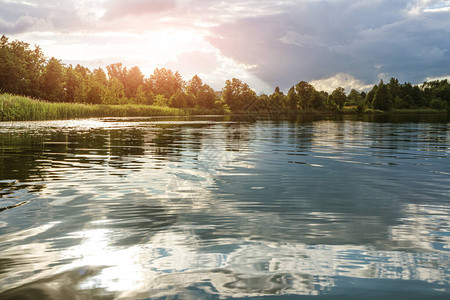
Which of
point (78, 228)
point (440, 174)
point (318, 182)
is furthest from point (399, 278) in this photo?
point (440, 174)

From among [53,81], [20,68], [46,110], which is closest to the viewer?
[46,110]

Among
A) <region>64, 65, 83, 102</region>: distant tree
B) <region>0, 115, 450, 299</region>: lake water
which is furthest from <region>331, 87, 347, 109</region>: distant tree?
<region>0, 115, 450, 299</region>: lake water

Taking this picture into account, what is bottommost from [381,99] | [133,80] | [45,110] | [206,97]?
[45,110]

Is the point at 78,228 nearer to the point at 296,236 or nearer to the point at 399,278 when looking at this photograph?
the point at 296,236

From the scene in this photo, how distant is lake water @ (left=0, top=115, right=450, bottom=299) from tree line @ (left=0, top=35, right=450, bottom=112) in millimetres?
71547

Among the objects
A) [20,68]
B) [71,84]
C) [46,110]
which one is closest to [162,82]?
[71,84]

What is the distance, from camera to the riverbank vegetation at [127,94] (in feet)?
174

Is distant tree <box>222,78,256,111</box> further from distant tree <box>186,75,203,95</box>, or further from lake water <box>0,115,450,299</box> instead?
lake water <box>0,115,450,299</box>

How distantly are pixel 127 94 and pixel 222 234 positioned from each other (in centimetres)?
15613

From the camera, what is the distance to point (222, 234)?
4.66 meters

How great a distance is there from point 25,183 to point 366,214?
23.1 feet

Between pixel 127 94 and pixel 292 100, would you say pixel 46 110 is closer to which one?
pixel 127 94

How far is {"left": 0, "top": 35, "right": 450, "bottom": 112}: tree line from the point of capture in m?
97.2

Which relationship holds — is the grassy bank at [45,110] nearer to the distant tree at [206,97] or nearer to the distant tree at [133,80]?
the distant tree at [206,97]
